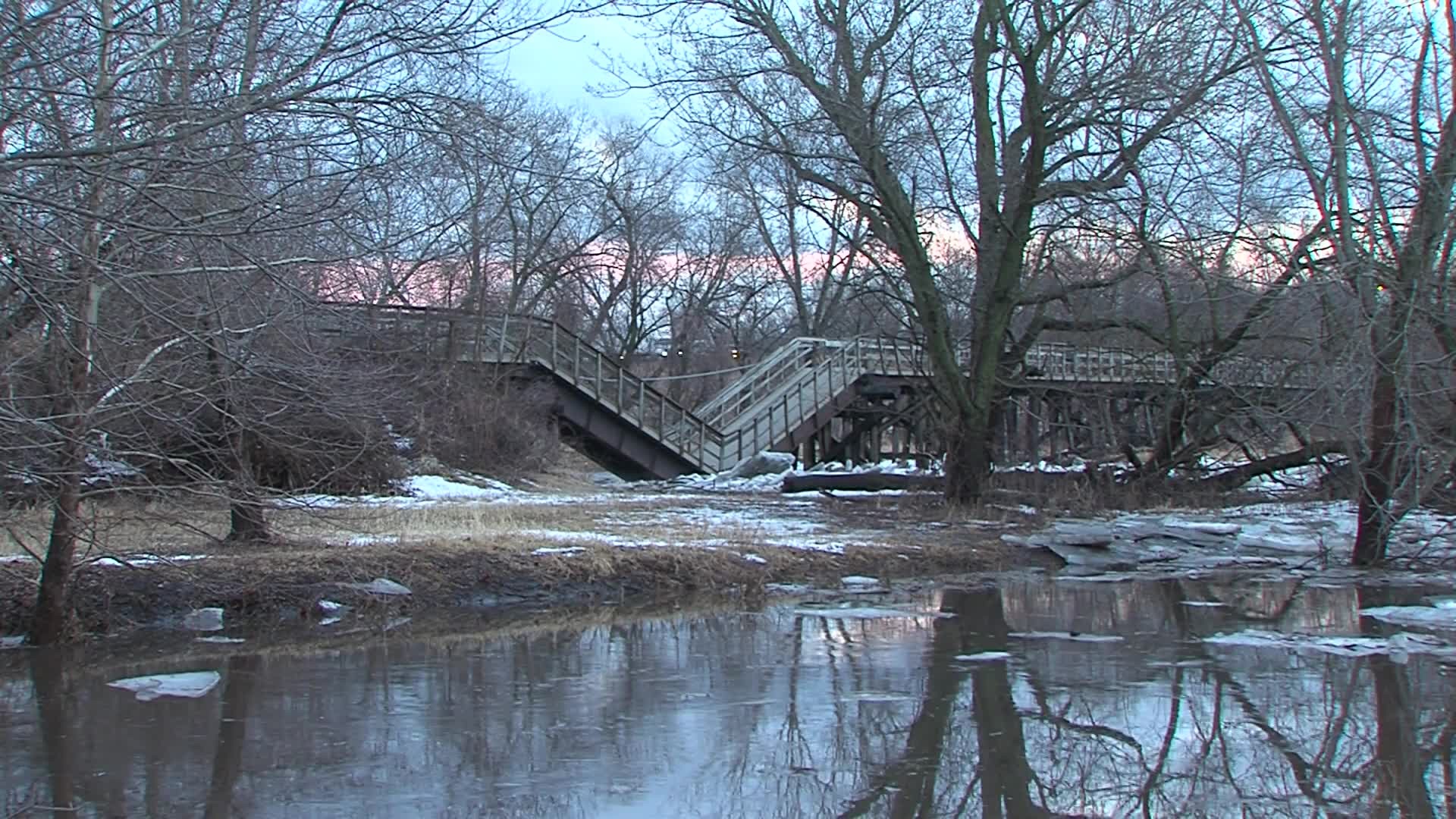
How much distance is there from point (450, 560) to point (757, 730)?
5896 millimetres

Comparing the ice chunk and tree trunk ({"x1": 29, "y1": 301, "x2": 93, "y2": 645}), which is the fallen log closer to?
the ice chunk

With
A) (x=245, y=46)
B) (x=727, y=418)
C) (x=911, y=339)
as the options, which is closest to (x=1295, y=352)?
(x=911, y=339)

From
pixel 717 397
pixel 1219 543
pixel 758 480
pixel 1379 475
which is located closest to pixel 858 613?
pixel 1379 475

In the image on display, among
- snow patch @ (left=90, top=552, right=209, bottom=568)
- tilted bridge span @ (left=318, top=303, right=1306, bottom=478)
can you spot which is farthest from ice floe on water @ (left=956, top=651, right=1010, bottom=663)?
tilted bridge span @ (left=318, top=303, right=1306, bottom=478)

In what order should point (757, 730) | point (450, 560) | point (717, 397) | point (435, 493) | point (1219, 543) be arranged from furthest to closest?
point (717, 397) → point (435, 493) → point (1219, 543) → point (450, 560) → point (757, 730)

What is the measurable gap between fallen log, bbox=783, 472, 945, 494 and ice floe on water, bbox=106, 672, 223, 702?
16316 mm

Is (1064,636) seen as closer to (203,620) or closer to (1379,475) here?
(1379,475)

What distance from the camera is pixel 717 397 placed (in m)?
36.9

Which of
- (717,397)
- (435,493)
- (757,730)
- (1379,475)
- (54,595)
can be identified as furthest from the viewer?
(717,397)

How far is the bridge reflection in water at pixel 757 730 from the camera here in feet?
20.3

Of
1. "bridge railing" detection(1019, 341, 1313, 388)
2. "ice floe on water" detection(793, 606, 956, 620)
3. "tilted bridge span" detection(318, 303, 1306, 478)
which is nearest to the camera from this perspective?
"ice floe on water" detection(793, 606, 956, 620)

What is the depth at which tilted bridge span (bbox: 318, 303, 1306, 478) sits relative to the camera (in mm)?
28031

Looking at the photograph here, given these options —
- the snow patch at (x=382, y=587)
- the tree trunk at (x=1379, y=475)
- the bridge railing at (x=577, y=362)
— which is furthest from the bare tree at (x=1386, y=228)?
the bridge railing at (x=577, y=362)

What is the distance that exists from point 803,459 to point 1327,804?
1255 inches
